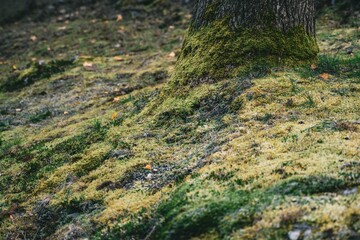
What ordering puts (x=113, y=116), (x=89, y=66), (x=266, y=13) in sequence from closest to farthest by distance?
(x=266, y=13)
(x=113, y=116)
(x=89, y=66)

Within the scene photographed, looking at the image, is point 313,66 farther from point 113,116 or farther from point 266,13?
point 113,116

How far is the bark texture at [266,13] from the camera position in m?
4.58

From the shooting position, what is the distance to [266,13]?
4.59 metres

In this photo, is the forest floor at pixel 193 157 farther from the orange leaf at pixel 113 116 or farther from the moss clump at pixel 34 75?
the moss clump at pixel 34 75

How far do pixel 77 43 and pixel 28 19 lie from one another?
12.7 ft

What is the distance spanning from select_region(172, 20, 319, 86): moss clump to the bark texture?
7 cm

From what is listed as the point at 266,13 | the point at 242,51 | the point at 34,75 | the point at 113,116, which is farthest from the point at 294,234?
the point at 34,75

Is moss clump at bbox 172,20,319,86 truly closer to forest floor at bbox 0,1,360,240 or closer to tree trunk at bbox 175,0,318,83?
tree trunk at bbox 175,0,318,83

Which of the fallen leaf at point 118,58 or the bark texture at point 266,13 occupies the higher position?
the bark texture at point 266,13

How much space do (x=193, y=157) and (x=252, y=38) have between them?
70.7 inches

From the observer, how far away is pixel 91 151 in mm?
4324

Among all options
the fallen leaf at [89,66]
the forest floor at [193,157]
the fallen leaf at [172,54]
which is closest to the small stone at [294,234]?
the forest floor at [193,157]

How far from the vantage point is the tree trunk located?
4.60m

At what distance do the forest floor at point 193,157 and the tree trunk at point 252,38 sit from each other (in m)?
0.21
